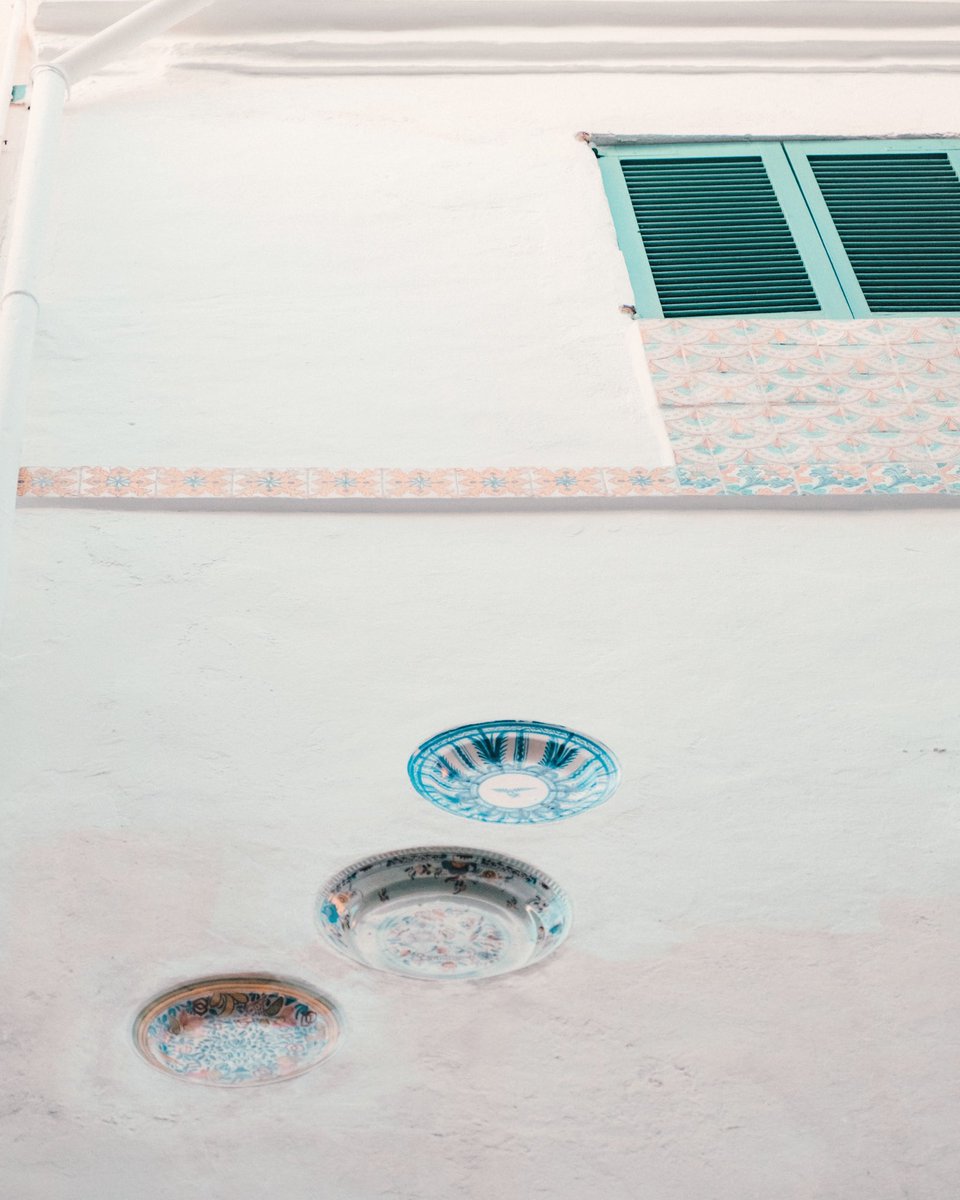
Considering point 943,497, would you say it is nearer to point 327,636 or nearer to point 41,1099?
point 327,636

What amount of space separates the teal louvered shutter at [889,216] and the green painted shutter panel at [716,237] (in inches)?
5.8

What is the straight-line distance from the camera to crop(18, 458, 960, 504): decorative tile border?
14.3ft

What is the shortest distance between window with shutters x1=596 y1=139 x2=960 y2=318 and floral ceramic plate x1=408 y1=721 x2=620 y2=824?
1643 millimetres

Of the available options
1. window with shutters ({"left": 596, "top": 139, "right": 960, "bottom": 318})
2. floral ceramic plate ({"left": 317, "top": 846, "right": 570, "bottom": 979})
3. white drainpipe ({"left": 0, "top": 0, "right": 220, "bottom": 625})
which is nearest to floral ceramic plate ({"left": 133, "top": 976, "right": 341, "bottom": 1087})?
floral ceramic plate ({"left": 317, "top": 846, "right": 570, "bottom": 979})

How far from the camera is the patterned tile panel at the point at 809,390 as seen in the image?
455 cm

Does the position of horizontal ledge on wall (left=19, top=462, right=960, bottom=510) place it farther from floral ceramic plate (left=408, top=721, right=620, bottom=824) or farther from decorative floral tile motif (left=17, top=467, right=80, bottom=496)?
floral ceramic plate (left=408, top=721, right=620, bottom=824)

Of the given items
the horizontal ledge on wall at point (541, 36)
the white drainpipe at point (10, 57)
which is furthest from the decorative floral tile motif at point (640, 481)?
the white drainpipe at point (10, 57)

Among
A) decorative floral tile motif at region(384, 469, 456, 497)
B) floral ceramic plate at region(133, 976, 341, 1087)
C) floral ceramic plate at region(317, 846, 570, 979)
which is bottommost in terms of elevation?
floral ceramic plate at region(133, 976, 341, 1087)

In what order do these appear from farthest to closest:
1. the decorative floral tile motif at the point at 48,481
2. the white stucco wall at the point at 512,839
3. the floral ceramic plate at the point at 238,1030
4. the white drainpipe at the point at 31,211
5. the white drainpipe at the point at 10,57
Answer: the white drainpipe at the point at 10,57, the decorative floral tile motif at the point at 48,481, the white drainpipe at the point at 31,211, the floral ceramic plate at the point at 238,1030, the white stucco wall at the point at 512,839

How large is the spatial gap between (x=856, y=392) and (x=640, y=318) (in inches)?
25.7

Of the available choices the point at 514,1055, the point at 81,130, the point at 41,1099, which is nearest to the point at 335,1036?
the point at 514,1055

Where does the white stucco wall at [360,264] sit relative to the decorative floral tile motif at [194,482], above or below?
above

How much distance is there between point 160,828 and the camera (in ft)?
11.6

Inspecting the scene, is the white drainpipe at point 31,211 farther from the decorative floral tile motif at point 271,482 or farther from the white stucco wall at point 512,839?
the decorative floral tile motif at point 271,482
